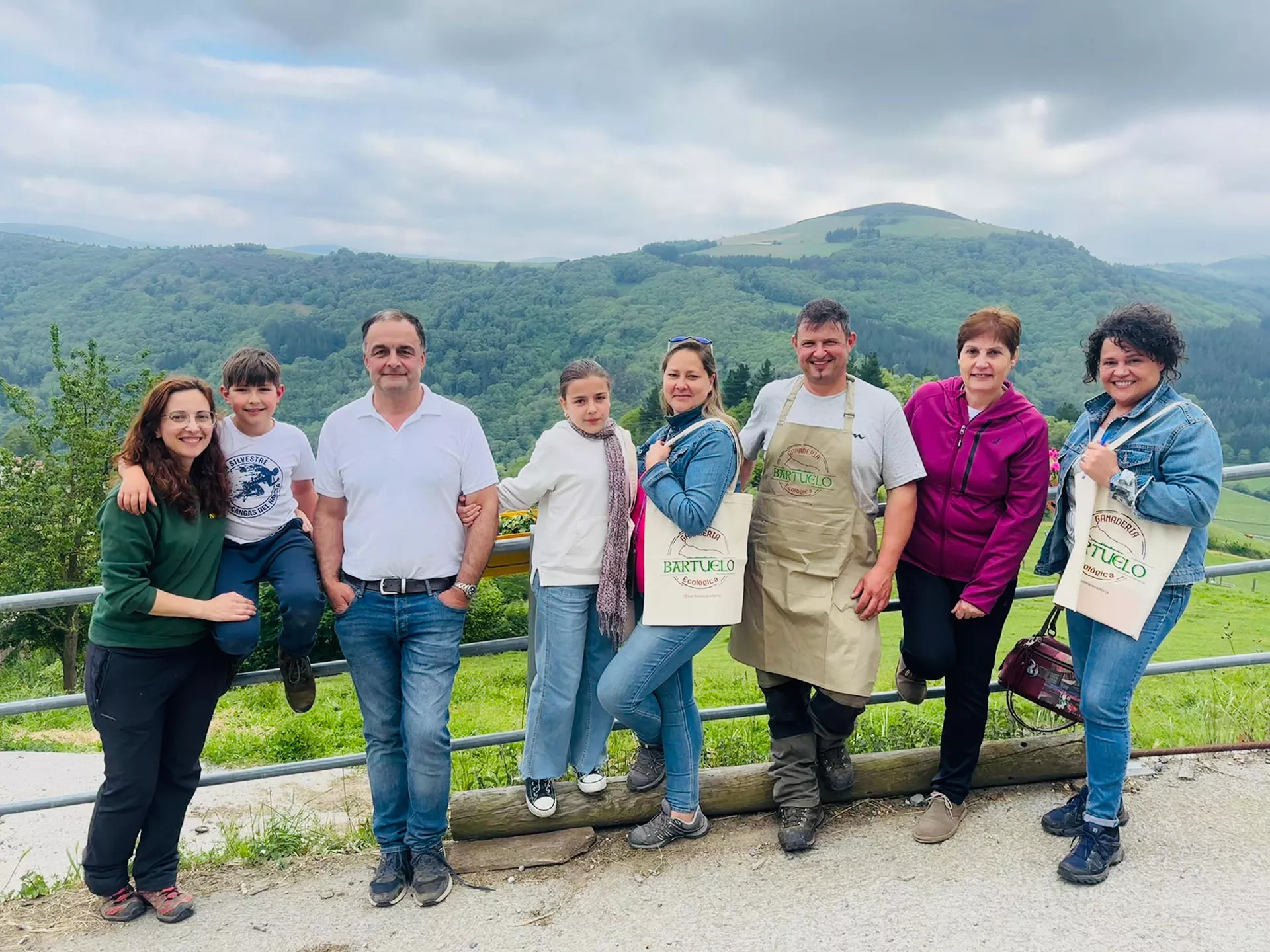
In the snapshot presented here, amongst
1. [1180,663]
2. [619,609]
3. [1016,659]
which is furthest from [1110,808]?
[619,609]

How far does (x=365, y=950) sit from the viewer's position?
302 centimetres

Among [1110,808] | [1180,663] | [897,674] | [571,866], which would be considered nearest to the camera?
[1110,808]

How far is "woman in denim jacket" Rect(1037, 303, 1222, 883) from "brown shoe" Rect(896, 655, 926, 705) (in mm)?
583

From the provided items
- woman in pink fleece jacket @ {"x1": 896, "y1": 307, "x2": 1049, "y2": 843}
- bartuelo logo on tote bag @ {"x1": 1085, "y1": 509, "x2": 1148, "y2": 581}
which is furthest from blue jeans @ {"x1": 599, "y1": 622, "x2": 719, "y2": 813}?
bartuelo logo on tote bag @ {"x1": 1085, "y1": 509, "x2": 1148, "y2": 581}

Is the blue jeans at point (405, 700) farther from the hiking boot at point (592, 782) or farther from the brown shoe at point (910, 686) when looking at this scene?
the brown shoe at point (910, 686)

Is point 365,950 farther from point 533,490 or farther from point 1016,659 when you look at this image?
point 1016,659

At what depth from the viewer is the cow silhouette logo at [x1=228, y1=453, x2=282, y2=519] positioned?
329cm

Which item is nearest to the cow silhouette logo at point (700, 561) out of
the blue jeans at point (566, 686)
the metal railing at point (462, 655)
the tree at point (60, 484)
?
the blue jeans at point (566, 686)

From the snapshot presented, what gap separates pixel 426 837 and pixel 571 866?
54 cm

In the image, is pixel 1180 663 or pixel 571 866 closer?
pixel 571 866

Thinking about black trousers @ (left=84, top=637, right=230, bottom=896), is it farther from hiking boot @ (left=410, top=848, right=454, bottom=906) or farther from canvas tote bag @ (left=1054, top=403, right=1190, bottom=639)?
canvas tote bag @ (left=1054, top=403, right=1190, bottom=639)

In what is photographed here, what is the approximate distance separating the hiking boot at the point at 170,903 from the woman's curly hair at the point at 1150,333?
12.1 feet

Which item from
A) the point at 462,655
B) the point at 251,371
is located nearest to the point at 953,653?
the point at 462,655

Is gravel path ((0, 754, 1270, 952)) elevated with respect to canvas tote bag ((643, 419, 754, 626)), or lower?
lower
